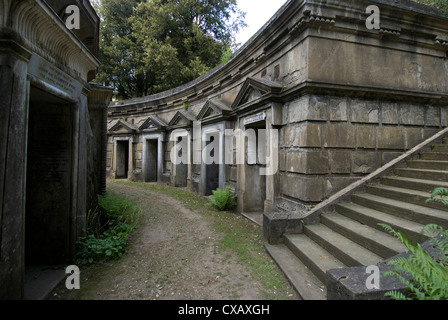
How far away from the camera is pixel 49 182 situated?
3.47m

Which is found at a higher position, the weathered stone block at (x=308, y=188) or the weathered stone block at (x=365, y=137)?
the weathered stone block at (x=365, y=137)

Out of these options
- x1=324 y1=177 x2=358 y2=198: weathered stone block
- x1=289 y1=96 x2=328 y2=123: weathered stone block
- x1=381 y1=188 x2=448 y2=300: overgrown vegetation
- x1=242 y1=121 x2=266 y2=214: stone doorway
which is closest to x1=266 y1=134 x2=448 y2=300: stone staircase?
x1=324 y1=177 x2=358 y2=198: weathered stone block

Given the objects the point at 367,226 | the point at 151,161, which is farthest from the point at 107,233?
the point at 151,161

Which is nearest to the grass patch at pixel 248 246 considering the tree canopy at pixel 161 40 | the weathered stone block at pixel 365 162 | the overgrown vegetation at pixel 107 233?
the overgrown vegetation at pixel 107 233

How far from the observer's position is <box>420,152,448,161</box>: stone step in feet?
14.8

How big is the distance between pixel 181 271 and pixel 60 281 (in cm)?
159

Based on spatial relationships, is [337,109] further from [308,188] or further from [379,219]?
[379,219]

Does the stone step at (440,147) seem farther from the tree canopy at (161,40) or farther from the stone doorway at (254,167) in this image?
the tree canopy at (161,40)

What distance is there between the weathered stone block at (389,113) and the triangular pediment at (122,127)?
501 inches

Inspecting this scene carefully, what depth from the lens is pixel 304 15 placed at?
454cm

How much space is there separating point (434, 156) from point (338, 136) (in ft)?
6.61

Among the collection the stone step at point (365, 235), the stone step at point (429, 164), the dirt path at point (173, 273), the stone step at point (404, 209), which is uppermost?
the stone step at point (429, 164)

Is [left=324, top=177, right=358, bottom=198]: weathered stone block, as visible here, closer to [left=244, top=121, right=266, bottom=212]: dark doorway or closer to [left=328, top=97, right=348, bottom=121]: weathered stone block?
[left=328, top=97, right=348, bottom=121]: weathered stone block

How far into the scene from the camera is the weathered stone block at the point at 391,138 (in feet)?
16.6
